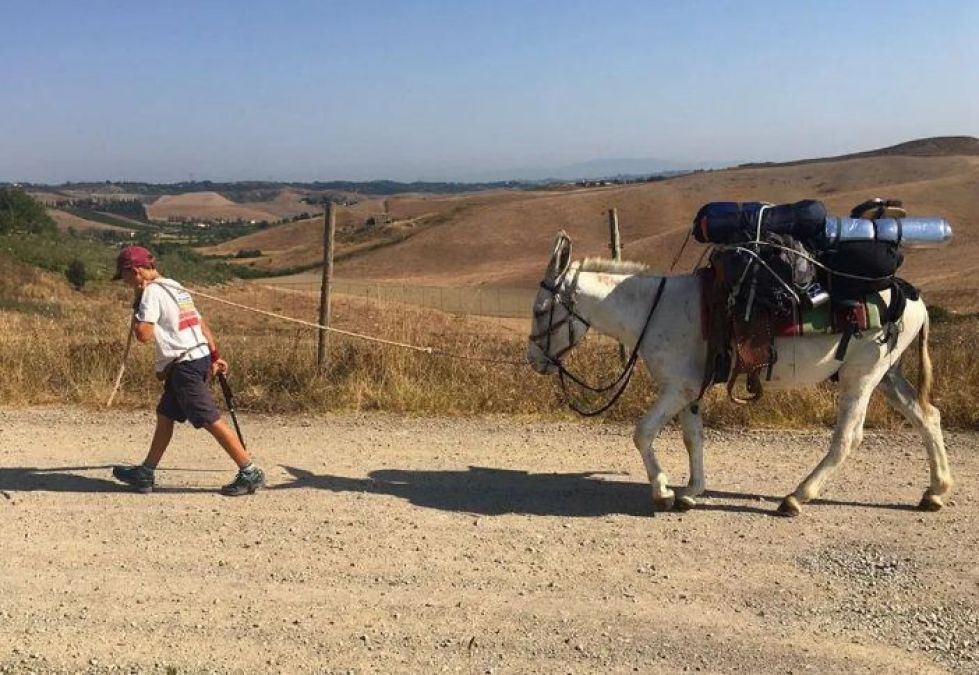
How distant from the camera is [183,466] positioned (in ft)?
24.3

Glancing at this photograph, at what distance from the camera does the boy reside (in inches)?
253

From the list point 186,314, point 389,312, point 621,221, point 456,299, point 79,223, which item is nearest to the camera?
point 186,314

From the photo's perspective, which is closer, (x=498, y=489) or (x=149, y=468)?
(x=149, y=468)

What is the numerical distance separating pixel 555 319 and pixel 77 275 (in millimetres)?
28854

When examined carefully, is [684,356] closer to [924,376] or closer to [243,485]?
[924,376]

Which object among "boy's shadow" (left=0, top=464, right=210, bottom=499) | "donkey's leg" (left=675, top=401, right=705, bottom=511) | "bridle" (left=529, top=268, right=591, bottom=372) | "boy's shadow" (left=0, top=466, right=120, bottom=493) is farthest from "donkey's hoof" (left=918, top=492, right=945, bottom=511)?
"boy's shadow" (left=0, top=466, right=120, bottom=493)

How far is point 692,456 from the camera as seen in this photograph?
6.36 m

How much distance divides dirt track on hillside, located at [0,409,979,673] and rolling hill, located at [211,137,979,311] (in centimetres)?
4288

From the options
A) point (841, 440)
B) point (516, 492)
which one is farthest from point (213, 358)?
point (841, 440)

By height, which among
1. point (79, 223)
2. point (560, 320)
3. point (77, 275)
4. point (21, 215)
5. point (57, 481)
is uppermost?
point (79, 223)

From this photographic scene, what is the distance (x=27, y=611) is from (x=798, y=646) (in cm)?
397

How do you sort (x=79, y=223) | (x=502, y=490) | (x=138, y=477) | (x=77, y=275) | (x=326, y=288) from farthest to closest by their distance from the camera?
(x=79, y=223) < (x=77, y=275) < (x=326, y=288) < (x=502, y=490) < (x=138, y=477)

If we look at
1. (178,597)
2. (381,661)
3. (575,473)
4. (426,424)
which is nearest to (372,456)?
(426,424)

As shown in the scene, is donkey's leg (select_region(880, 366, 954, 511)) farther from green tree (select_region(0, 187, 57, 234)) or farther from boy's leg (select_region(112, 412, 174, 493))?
green tree (select_region(0, 187, 57, 234))
